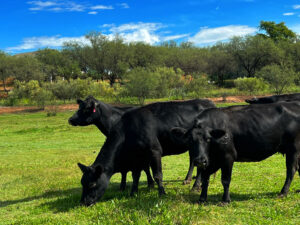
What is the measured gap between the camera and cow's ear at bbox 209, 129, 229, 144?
6305 millimetres

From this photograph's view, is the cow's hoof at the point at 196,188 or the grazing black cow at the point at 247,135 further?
the cow's hoof at the point at 196,188

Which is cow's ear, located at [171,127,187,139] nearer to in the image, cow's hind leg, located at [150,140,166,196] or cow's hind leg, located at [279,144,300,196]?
cow's hind leg, located at [150,140,166,196]

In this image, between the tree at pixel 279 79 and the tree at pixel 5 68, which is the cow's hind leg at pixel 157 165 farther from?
the tree at pixel 5 68

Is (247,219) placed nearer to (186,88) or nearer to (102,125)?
(102,125)

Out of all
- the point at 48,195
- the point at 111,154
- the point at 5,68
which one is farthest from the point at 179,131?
the point at 5,68

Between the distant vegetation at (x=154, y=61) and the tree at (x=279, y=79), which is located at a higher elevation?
the distant vegetation at (x=154, y=61)

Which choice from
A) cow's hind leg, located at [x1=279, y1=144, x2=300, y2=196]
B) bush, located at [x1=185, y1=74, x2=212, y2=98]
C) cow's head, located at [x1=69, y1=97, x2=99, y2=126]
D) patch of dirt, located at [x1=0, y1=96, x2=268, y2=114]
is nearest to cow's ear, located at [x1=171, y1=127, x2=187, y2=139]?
cow's hind leg, located at [x1=279, y1=144, x2=300, y2=196]

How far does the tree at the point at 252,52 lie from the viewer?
7175 cm

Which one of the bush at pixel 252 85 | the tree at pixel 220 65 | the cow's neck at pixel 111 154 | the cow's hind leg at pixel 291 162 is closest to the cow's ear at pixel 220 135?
the cow's hind leg at pixel 291 162

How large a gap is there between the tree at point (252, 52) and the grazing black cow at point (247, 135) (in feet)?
229

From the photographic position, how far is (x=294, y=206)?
6.32 meters

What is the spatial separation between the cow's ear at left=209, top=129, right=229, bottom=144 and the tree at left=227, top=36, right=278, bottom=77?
70832 mm

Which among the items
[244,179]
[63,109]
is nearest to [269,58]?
[63,109]

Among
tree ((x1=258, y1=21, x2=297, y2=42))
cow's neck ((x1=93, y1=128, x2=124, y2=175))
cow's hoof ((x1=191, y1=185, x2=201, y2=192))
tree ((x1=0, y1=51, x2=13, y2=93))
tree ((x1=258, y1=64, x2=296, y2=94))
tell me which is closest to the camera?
cow's neck ((x1=93, y1=128, x2=124, y2=175))
